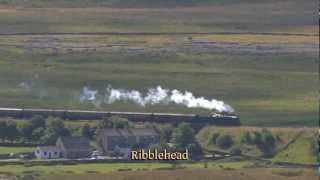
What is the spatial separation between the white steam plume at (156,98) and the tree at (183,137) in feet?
58.0

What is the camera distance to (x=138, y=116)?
94062mm

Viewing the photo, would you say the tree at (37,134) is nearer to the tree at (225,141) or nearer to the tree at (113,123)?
the tree at (113,123)

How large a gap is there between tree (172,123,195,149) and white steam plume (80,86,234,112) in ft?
58.0

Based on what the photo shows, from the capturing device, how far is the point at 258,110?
107 m

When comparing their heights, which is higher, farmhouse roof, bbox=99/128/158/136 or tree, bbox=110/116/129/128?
tree, bbox=110/116/129/128

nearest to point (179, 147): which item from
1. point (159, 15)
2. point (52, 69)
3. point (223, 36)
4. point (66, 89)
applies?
point (66, 89)

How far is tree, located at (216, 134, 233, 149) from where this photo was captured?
278ft

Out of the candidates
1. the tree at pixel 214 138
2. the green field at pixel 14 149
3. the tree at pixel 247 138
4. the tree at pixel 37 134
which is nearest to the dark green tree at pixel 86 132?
the tree at pixel 37 134

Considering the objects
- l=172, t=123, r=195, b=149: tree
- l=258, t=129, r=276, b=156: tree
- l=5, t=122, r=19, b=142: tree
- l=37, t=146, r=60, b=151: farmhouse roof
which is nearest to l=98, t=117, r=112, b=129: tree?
l=172, t=123, r=195, b=149: tree

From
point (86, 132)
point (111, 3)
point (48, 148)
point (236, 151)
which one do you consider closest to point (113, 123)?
point (86, 132)

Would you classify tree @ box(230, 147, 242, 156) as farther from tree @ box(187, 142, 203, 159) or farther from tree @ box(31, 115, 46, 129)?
tree @ box(31, 115, 46, 129)

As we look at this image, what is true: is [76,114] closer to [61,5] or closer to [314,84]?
[314,84]

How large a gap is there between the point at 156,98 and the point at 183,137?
2691 centimetres

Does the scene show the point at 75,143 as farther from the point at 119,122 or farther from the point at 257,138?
the point at 257,138
